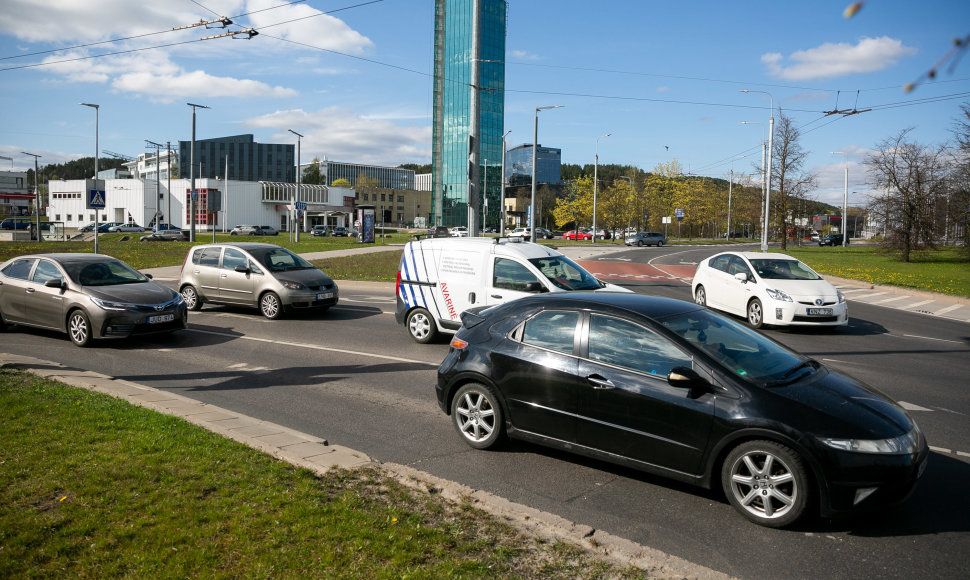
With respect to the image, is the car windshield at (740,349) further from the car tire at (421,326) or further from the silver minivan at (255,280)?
the silver minivan at (255,280)

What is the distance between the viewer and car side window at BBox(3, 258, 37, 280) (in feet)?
38.3

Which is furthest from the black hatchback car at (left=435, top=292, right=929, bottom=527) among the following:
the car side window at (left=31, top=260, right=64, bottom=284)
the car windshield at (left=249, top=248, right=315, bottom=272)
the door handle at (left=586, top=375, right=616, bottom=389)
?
the car windshield at (left=249, top=248, right=315, bottom=272)

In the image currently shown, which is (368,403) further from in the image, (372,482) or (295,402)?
(372,482)

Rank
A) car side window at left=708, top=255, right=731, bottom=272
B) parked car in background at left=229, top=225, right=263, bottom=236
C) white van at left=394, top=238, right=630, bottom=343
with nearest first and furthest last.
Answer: white van at left=394, top=238, right=630, bottom=343, car side window at left=708, top=255, right=731, bottom=272, parked car in background at left=229, top=225, right=263, bottom=236

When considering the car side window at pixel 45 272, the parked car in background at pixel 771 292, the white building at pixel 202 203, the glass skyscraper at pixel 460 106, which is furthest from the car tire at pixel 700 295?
the white building at pixel 202 203

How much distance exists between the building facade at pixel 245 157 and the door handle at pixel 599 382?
148704mm

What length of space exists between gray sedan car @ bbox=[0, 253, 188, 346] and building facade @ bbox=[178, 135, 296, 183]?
139928 mm

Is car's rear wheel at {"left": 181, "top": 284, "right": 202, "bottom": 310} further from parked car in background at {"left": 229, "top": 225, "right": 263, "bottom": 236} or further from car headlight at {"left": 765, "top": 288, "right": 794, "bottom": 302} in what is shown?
parked car in background at {"left": 229, "top": 225, "right": 263, "bottom": 236}

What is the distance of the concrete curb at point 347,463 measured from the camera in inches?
152

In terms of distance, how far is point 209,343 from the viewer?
37.2 feet

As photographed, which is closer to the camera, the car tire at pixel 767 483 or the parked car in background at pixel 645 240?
the car tire at pixel 767 483

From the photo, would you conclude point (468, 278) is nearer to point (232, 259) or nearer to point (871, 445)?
point (232, 259)

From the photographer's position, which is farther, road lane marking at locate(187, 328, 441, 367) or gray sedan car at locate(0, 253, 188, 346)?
gray sedan car at locate(0, 253, 188, 346)

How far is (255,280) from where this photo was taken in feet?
47.8
